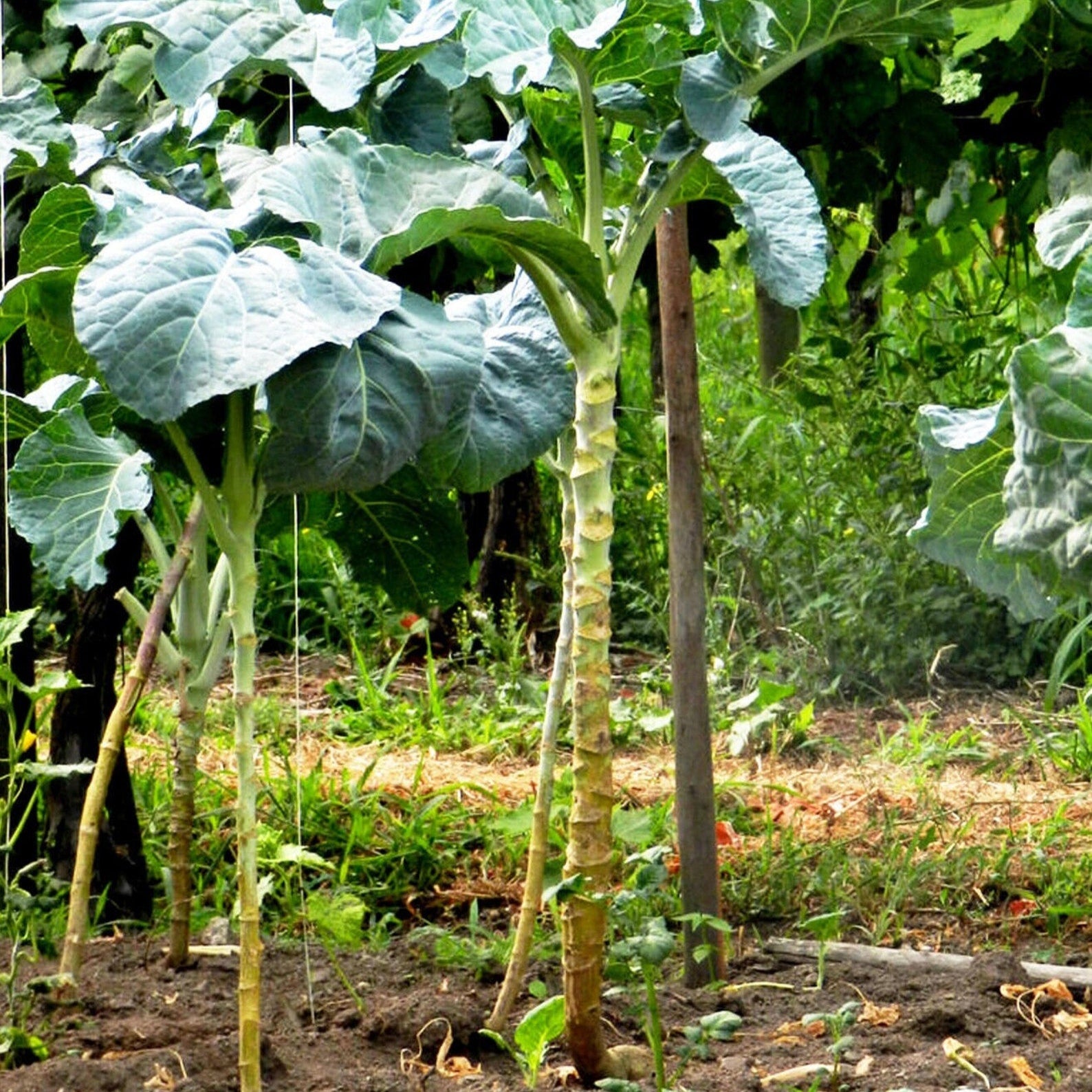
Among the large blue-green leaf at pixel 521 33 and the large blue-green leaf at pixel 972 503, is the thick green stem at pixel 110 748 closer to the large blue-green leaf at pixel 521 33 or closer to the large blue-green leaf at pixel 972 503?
the large blue-green leaf at pixel 521 33

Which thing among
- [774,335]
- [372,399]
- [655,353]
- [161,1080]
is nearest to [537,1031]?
[161,1080]

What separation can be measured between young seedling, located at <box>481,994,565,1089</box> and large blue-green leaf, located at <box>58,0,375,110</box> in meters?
1.24

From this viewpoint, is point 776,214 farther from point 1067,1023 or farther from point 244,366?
point 1067,1023

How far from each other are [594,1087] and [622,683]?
109 inches

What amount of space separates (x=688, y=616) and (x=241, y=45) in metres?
1.17

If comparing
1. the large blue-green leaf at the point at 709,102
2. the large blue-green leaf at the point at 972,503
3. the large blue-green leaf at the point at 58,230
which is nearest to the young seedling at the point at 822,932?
the large blue-green leaf at the point at 972,503

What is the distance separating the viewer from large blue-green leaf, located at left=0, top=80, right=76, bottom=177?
7.65 feet

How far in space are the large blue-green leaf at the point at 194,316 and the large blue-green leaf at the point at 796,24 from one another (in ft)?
2.11

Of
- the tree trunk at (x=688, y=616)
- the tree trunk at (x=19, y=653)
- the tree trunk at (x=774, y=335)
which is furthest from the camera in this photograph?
the tree trunk at (x=774, y=335)

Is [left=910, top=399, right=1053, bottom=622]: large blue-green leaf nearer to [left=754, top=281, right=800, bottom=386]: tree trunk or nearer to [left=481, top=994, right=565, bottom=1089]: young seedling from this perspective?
[left=481, top=994, right=565, bottom=1089]: young seedling

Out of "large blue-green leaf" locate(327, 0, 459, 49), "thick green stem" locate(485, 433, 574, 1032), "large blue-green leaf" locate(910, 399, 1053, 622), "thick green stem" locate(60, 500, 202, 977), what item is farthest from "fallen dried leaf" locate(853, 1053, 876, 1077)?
"large blue-green leaf" locate(327, 0, 459, 49)

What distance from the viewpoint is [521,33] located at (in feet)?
6.79

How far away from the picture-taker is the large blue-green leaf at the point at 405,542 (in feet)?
9.07

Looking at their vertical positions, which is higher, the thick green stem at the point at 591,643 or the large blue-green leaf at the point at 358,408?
the large blue-green leaf at the point at 358,408
